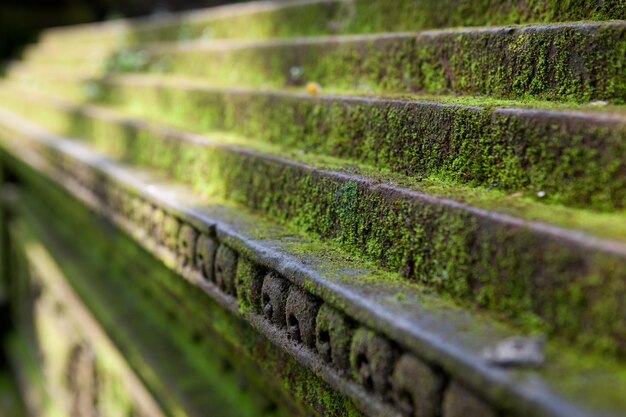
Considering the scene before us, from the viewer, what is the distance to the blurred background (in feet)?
25.2

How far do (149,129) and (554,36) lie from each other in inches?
73.1

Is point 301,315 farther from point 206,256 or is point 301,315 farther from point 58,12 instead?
point 58,12

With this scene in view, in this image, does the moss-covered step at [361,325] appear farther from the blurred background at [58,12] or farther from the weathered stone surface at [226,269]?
the blurred background at [58,12]

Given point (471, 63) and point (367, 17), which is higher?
point (367, 17)

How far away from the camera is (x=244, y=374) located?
6.61 ft

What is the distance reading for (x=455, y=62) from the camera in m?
1.58

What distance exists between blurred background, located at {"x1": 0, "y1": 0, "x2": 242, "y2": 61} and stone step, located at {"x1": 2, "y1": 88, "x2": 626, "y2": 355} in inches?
258

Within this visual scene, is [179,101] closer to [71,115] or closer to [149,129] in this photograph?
[149,129]

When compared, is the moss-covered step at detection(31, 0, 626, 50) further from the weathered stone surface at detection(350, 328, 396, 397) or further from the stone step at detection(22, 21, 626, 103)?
the weathered stone surface at detection(350, 328, 396, 397)

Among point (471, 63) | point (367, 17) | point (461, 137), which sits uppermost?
point (367, 17)

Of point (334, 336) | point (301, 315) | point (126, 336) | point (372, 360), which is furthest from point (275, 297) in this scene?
point (126, 336)

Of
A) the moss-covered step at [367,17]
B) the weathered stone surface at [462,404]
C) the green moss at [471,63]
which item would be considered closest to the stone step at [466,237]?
the weathered stone surface at [462,404]

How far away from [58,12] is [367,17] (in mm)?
7137

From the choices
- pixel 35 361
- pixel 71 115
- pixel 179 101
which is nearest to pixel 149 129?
pixel 179 101
